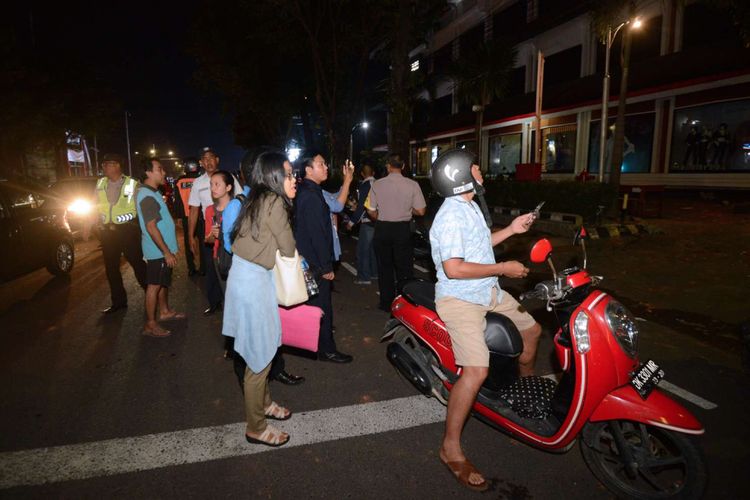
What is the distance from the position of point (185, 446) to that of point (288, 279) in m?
1.41

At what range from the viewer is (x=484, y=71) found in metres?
23.9

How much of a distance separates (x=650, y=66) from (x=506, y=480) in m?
22.4

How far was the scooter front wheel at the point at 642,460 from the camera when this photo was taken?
2365mm

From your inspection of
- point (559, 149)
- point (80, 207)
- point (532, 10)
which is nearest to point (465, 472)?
point (80, 207)

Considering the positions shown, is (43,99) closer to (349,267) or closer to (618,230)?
(349,267)

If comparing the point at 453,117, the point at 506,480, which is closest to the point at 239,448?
the point at 506,480

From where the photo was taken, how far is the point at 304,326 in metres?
3.48

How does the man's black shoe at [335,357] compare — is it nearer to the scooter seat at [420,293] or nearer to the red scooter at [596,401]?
the scooter seat at [420,293]

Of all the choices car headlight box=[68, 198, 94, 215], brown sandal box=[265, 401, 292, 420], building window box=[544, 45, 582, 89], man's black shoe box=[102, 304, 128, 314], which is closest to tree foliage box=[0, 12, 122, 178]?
car headlight box=[68, 198, 94, 215]

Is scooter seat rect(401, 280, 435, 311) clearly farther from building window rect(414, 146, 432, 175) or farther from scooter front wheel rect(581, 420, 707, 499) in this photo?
building window rect(414, 146, 432, 175)

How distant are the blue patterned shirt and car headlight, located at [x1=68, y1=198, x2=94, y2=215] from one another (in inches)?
460

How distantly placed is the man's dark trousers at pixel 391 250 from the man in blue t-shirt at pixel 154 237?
2523 millimetres

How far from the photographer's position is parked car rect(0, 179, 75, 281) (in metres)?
7.55

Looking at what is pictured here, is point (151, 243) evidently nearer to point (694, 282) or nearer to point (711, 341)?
point (711, 341)
